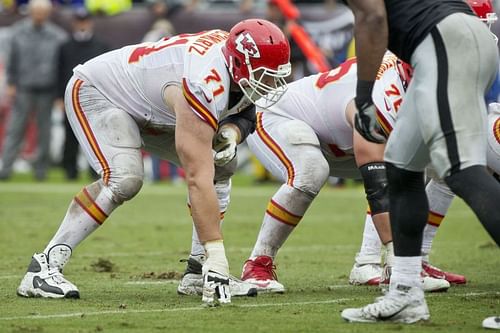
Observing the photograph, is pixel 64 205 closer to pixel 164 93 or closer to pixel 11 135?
pixel 11 135

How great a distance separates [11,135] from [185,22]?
3.45 m

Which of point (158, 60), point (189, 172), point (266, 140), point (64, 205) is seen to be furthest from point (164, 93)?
point (64, 205)

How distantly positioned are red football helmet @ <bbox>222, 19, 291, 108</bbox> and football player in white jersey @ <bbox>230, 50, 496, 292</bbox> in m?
0.93

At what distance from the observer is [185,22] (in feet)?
Answer: 61.1

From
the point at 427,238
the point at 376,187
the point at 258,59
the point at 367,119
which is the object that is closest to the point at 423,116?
the point at 367,119

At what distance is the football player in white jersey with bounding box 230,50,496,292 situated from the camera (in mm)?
7051

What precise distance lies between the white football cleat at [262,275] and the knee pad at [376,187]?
748 millimetres

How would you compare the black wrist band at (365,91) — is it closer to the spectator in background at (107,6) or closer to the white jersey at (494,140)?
the white jersey at (494,140)

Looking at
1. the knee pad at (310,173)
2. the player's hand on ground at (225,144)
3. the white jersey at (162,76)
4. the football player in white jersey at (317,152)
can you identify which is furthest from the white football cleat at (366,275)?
the white jersey at (162,76)

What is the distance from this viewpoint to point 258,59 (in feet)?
20.6

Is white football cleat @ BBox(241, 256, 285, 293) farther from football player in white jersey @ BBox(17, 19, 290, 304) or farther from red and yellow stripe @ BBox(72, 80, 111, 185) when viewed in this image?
red and yellow stripe @ BBox(72, 80, 111, 185)

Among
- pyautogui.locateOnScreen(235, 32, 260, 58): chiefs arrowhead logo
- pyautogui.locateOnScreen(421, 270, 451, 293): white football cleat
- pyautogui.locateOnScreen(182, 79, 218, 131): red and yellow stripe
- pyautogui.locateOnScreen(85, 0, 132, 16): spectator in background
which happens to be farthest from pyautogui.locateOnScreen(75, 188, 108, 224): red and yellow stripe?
pyautogui.locateOnScreen(85, 0, 132, 16): spectator in background

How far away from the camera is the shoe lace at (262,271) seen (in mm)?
7082

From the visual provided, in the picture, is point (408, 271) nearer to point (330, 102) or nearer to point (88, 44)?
point (330, 102)
